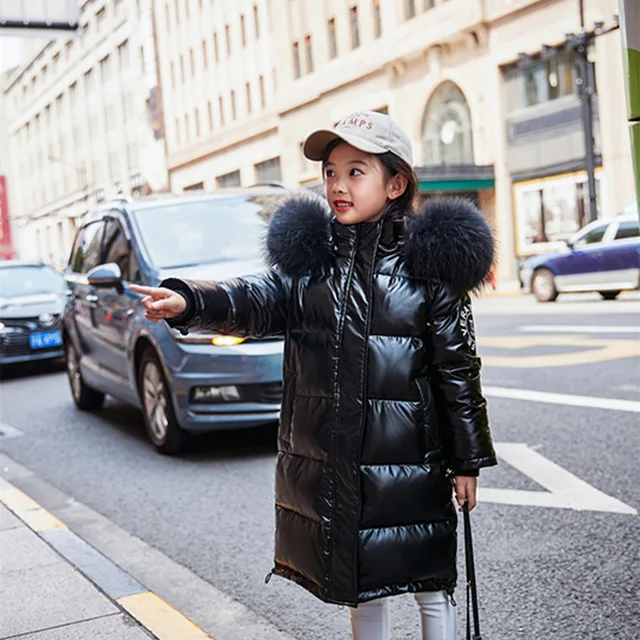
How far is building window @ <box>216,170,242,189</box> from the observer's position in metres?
50.9

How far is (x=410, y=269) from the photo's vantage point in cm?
262

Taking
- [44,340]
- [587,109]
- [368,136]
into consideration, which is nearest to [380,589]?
[368,136]

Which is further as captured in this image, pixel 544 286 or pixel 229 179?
pixel 229 179

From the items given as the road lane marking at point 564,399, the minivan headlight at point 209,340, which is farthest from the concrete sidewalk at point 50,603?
the road lane marking at point 564,399

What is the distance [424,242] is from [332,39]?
38566 millimetres

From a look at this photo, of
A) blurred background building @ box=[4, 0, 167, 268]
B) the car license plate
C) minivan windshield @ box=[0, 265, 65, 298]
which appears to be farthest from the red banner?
the car license plate

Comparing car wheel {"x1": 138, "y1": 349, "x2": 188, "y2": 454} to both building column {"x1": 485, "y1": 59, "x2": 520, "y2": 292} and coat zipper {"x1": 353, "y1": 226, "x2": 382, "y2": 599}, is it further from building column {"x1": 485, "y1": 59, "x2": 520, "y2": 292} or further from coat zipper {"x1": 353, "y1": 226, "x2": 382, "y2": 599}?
building column {"x1": 485, "y1": 59, "x2": 520, "y2": 292}

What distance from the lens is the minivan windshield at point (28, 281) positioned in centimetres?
1416

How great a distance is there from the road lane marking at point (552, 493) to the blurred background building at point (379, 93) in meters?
2.71

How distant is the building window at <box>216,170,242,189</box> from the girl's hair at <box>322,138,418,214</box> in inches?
1903

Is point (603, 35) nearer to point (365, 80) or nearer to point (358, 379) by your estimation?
point (365, 80)

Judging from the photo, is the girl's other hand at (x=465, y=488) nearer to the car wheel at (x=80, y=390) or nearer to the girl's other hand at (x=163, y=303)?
the girl's other hand at (x=163, y=303)

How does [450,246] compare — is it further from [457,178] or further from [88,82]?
[88,82]

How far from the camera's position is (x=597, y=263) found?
19094 millimetres
